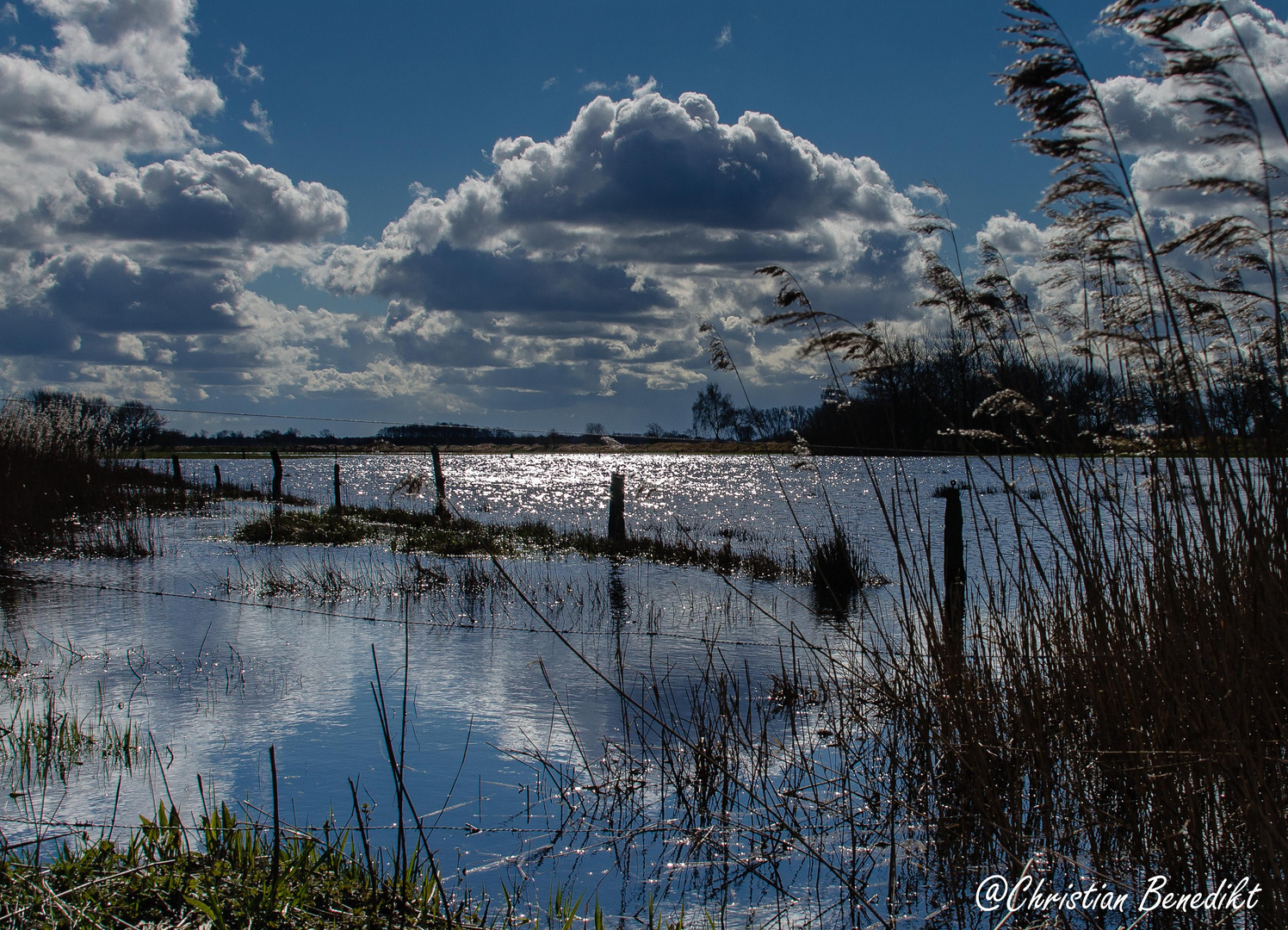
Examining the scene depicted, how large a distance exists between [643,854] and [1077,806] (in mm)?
2012

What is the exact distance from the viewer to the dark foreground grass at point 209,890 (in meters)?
2.52

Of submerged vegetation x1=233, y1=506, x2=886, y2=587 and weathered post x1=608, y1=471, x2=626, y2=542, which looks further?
weathered post x1=608, y1=471, x2=626, y2=542

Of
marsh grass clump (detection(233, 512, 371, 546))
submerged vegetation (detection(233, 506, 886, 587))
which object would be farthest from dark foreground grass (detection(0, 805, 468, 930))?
marsh grass clump (detection(233, 512, 371, 546))

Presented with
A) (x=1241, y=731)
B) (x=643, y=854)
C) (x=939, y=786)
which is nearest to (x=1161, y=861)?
(x=1241, y=731)

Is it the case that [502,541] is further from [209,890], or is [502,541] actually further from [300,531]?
[209,890]

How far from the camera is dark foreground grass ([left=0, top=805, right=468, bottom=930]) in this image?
2520 millimetres

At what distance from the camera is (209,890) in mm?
2654

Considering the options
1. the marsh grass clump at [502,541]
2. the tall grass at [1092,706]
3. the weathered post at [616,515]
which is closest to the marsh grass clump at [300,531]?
the marsh grass clump at [502,541]

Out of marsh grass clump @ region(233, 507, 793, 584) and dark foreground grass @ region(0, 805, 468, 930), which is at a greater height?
dark foreground grass @ region(0, 805, 468, 930)

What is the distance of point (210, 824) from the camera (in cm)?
332

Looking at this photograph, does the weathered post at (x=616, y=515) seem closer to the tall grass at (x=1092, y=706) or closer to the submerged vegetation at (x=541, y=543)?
the submerged vegetation at (x=541, y=543)

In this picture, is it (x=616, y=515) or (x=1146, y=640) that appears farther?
(x=616, y=515)

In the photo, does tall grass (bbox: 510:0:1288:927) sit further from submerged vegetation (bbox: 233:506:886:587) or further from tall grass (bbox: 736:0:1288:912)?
submerged vegetation (bbox: 233:506:886:587)

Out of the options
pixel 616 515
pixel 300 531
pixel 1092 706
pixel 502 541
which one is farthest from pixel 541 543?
pixel 1092 706
